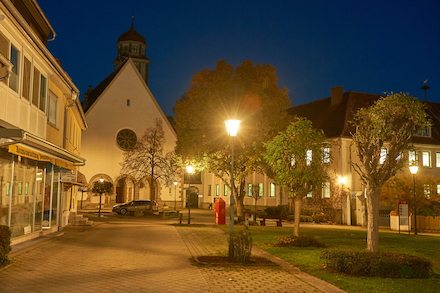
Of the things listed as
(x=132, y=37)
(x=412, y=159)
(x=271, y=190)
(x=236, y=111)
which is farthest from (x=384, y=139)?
(x=132, y=37)

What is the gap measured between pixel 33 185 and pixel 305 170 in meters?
9.96

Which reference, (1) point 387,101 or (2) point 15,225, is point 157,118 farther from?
(1) point 387,101

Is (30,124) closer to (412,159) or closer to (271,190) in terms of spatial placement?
(412,159)

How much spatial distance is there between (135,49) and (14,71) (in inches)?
2183

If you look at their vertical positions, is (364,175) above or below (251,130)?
below

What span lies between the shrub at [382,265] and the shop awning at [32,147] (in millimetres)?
8202

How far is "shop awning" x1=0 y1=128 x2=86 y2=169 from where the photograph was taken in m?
11.2

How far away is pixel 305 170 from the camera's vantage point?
17609 millimetres

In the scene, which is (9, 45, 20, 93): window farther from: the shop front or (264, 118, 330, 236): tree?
(264, 118, 330, 236): tree

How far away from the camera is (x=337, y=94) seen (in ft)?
147

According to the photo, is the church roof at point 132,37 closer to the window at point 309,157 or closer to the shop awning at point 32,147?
the shop awning at point 32,147

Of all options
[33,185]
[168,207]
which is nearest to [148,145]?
[168,207]

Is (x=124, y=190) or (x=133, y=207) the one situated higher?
(x=124, y=190)

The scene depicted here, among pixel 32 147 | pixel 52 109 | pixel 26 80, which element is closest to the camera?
pixel 32 147
